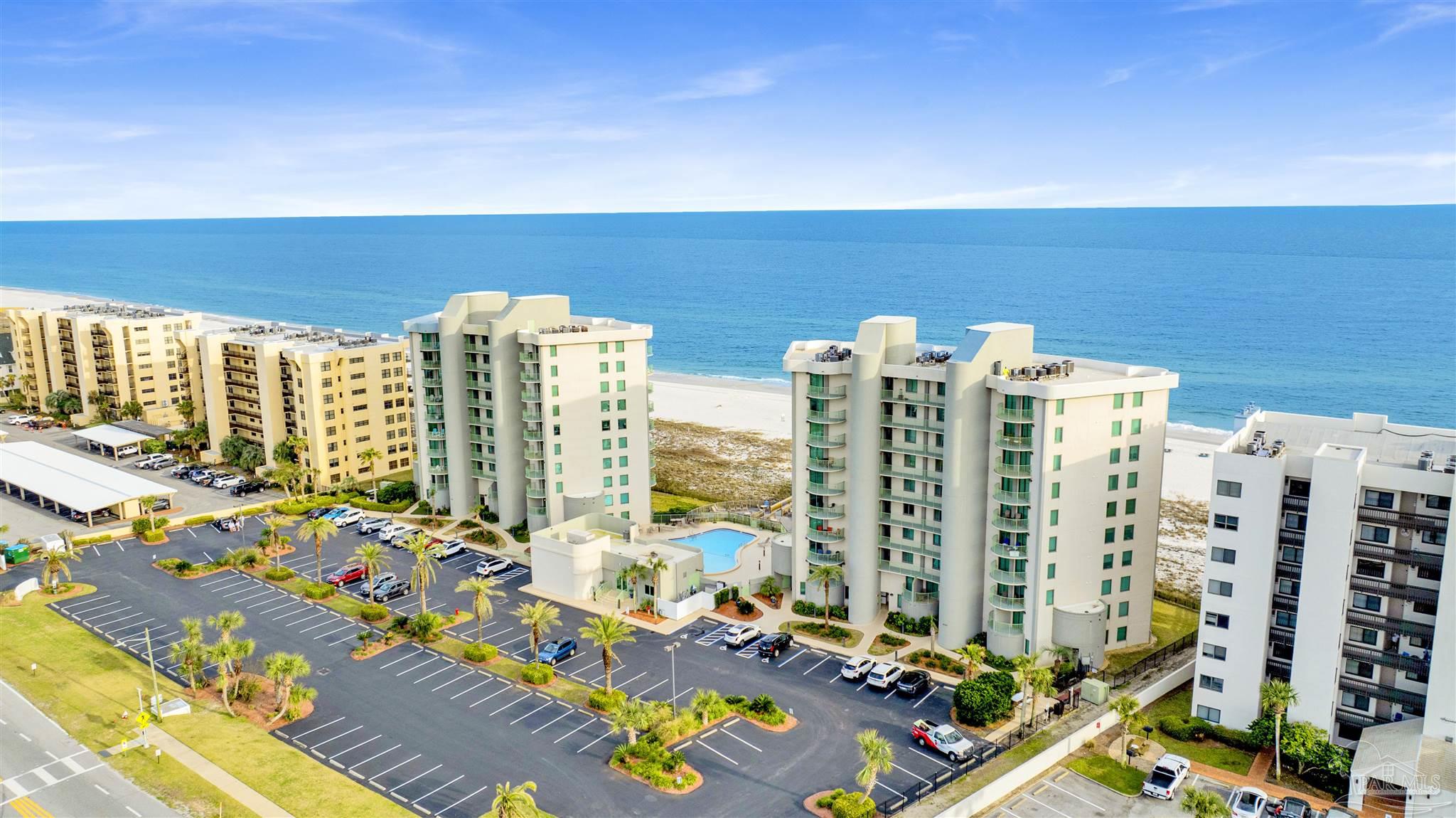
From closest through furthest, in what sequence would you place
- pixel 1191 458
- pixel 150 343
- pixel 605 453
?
pixel 605 453
pixel 1191 458
pixel 150 343

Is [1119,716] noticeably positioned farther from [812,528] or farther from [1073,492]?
[812,528]

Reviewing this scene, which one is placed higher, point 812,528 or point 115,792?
point 812,528

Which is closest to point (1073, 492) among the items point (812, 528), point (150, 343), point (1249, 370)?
point (812, 528)

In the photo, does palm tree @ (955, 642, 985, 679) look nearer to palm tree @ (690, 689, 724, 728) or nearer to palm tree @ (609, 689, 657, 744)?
palm tree @ (690, 689, 724, 728)

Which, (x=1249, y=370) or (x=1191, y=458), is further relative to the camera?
(x=1249, y=370)

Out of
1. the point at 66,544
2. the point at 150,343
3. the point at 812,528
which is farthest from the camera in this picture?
the point at 150,343

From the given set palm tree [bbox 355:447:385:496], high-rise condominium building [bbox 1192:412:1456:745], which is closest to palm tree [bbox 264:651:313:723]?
palm tree [bbox 355:447:385:496]

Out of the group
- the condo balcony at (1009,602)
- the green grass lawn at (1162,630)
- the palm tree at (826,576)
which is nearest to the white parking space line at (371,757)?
the palm tree at (826,576)

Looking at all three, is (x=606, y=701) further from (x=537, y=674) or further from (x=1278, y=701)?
(x=1278, y=701)
